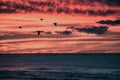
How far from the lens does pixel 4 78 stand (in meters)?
100

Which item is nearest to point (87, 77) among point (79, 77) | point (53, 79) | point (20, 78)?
point (79, 77)

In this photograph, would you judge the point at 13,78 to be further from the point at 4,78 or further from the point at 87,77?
the point at 87,77

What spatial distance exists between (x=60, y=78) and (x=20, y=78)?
8.39 meters

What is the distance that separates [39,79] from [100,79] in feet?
40.4

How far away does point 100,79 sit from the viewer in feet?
319

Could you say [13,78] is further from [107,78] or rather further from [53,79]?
[107,78]

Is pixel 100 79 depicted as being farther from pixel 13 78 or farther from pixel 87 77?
pixel 13 78

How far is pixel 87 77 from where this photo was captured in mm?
100375

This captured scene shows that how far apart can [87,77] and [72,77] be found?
3.29m

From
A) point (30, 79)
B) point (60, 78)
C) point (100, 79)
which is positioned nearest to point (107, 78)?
point (100, 79)

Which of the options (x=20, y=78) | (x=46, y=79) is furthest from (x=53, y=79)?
(x=20, y=78)

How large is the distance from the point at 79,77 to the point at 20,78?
40.3 ft

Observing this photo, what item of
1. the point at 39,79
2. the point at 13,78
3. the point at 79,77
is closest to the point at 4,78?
the point at 13,78

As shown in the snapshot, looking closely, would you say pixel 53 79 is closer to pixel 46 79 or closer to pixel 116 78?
pixel 46 79
